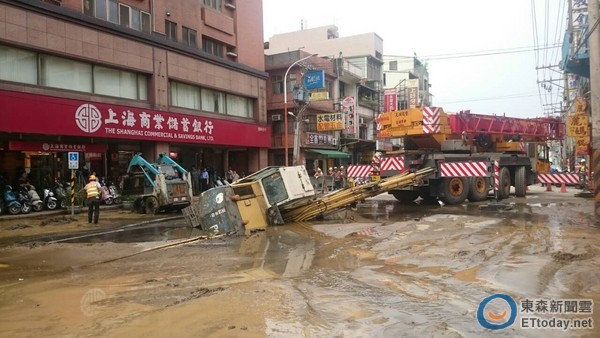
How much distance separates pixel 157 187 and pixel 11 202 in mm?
5210

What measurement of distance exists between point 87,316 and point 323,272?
3.19 meters

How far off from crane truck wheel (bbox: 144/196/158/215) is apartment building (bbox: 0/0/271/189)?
15.8 ft

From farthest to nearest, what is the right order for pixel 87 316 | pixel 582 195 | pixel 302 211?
pixel 582 195
pixel 302 211
pixel 87 316

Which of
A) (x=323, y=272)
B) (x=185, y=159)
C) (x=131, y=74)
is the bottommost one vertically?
(x=323, y=272)

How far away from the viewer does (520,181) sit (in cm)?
1892

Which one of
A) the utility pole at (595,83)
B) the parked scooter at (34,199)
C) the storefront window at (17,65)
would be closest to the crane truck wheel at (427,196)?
the utility pole at (595,83)

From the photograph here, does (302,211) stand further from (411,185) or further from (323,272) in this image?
(323,272)

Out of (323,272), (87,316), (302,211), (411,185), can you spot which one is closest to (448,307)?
(323,272)

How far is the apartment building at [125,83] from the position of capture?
57.0 feet

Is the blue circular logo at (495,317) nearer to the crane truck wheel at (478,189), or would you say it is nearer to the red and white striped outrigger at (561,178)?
the crane truck wheel at (478,189)

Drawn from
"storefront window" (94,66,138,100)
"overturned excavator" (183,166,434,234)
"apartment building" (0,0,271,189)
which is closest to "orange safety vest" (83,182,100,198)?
"overturned excavator" (183,166,434,234)

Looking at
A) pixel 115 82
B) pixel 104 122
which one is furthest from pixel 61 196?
pixel 115 82

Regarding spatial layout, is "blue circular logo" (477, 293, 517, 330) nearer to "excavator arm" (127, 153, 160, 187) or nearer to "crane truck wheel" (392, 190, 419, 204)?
"crane truck wheel" (392, 190, 419, 204)

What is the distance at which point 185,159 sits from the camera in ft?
92.5
